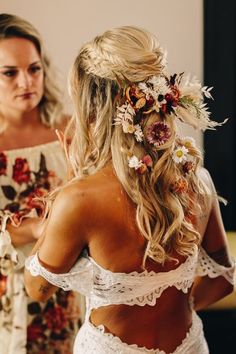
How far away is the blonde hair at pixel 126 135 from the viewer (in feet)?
4.13

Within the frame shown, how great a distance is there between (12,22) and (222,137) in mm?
1161

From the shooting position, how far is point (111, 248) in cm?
130

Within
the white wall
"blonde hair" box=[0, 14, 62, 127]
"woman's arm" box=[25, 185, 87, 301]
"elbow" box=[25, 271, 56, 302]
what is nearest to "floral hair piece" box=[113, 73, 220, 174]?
"woman's arm" box=[25, 185, 87, 301]

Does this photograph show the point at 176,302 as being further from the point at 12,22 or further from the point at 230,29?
the point at 230,29

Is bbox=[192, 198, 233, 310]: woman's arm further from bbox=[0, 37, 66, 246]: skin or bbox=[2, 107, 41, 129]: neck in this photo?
bbox=[2, 107, 41, 129]: neck

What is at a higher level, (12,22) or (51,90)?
(12,22)

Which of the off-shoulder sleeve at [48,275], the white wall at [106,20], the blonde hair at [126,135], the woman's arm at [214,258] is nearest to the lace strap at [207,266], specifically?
the woman's arm at [214,258]

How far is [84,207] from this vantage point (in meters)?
1.25

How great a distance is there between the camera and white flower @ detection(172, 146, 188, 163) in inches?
52.2

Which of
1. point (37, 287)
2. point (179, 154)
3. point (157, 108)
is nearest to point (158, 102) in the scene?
point (157, 108)

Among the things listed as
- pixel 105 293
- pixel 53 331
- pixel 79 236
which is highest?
pixel 79 236

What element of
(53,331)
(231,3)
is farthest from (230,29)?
(53,331)

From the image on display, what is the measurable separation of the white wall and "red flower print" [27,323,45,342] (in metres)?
1.01

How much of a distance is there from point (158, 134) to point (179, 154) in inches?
3.3
